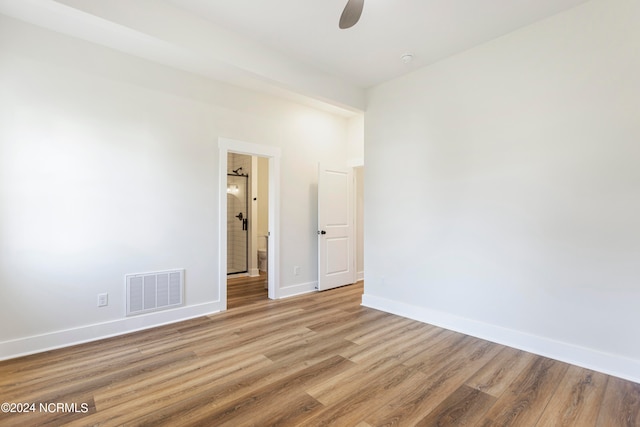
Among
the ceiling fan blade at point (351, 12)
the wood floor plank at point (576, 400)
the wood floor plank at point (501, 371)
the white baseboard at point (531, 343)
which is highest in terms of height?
the ceiling fan blade at point (351, 12)

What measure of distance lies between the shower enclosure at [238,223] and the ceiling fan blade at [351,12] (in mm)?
4894

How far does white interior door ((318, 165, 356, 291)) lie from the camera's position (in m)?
5.04

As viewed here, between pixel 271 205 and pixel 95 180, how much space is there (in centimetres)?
218

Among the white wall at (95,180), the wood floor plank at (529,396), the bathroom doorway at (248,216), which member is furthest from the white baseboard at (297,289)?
the wood floor plank at (529,396)

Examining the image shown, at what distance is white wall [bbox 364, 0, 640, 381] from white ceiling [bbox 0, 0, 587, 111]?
359 millimetres

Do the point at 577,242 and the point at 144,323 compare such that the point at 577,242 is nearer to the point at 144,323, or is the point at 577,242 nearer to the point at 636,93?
the point at 636,93

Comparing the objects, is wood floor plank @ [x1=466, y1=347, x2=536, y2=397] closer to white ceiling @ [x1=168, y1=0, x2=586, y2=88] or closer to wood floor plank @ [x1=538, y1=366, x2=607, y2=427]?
wood floor plank @ [x1=538, y1=366, x2=607, y2=427]

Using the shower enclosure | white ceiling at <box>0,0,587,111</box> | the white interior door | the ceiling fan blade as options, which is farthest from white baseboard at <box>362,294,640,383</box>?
the shower enclosure

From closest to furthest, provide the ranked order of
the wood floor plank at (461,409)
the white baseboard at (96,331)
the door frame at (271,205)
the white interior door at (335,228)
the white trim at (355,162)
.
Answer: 1. the wood floor plank at (461,409)
2. the white baseboard at (96,331)
3. the door frame at (271,205)
4. the white interior door at (335,228)
5. the white trim at (355,162)

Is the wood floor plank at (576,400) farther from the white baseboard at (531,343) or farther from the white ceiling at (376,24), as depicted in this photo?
the white ceiling at (376,24)

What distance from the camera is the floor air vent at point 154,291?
334 centimetres

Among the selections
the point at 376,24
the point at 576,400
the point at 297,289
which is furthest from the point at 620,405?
the point at 297,289

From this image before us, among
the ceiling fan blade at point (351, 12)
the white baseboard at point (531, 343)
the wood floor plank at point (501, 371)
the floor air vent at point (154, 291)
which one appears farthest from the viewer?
the floor air vent at point (154, 291)

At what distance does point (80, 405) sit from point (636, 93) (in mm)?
4597
